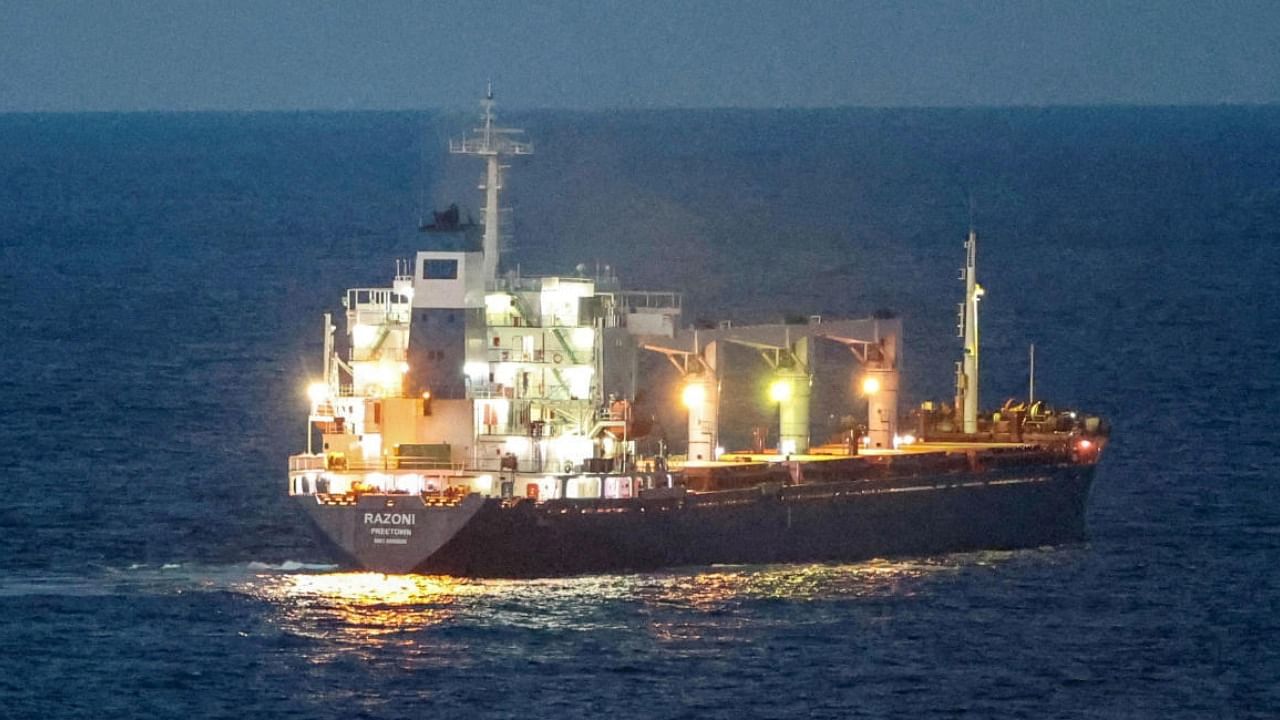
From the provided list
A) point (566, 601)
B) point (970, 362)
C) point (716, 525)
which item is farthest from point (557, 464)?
point (970, 362)

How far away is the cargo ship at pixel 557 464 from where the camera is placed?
9800cm

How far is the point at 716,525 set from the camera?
102m

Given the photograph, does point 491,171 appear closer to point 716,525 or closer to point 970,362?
point 716,525

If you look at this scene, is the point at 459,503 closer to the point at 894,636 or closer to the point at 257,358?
the point at 894,636

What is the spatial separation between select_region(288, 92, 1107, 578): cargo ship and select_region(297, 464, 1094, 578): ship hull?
58mm

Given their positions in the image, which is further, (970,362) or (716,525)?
(970,362)

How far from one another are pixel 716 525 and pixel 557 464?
488cm

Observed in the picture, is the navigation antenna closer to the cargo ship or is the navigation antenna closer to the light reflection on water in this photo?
the cargo ship

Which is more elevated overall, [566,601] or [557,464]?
[557,464]

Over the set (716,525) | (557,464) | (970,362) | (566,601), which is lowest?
(566,601)

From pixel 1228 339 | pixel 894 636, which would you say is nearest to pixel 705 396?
pixel 894 636

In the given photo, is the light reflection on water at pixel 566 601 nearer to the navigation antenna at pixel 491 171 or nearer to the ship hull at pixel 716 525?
the ship hull at pixel 716 525

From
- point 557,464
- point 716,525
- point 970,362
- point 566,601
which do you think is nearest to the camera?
point 566,601

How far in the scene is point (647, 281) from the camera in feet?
636
